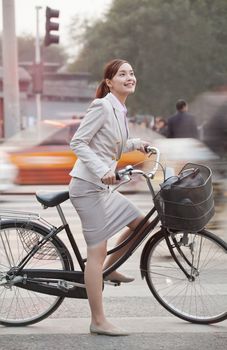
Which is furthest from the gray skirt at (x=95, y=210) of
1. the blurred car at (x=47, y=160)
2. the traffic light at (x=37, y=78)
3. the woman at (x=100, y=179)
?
the traffic light at (x=37, y=78)

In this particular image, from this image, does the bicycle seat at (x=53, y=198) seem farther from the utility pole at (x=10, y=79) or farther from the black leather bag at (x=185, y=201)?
the utility pole at (x=10, y=79)

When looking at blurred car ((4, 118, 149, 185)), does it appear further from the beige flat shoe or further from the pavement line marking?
the beige flat shoe

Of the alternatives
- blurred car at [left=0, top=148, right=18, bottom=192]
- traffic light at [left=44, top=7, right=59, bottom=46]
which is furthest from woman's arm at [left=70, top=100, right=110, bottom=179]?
A: traffic light at [left=44, top=7, right=59, bottom=46]

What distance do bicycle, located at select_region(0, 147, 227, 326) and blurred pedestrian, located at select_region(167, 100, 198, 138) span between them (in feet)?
26.2

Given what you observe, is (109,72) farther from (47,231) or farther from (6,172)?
(6,172)

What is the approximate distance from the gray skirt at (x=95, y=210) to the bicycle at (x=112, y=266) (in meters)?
0.12

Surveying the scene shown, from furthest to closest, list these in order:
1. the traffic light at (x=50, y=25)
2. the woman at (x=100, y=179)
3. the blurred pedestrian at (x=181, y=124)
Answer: the traffic light at (x=50, y=25) < the blurred pedestrian at (x=181, y=124) < the woman at (x=100, y=179)

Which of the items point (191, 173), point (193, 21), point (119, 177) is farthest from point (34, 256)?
point (193, 21)

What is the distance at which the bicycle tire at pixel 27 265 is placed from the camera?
13.6 feet

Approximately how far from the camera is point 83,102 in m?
26.7

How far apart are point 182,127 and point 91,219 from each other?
27.6ft

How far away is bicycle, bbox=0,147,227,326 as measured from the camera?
4.09 metres

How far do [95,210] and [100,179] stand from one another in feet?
0.70

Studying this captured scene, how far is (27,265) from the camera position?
417 centimetres
